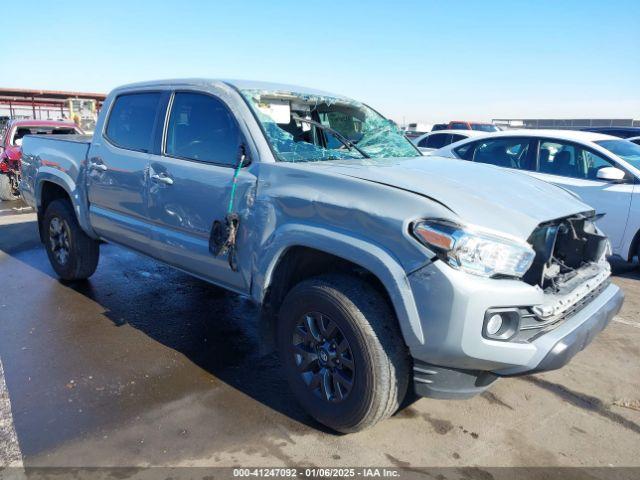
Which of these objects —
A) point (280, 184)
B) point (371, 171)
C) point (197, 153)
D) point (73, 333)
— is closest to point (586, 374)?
point (371, 171)

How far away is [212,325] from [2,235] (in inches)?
199

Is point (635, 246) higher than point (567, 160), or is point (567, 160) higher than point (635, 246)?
point (567, 160)

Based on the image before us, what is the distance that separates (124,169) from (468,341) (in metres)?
2.97

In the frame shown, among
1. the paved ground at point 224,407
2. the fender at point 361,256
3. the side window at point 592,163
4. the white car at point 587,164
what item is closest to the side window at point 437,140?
the white car at point 587,164

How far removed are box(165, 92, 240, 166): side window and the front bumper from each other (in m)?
1.61

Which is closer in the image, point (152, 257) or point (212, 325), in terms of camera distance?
point (152, 257)

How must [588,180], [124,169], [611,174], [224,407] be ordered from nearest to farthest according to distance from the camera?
[224,407] < [124,169] < [611,174] < [588,180]

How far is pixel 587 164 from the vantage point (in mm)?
5883

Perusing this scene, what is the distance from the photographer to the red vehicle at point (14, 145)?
1073 cm

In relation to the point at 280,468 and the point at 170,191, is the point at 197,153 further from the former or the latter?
the point at 280,468

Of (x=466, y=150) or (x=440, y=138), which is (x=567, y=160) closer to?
(x=466, y=150)

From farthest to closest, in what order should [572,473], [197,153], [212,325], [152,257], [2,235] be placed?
[2,235] → [212,325] → [152,257] → [197,153] → [572,473]

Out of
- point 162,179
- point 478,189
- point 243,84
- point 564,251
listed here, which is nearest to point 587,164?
point 564,251

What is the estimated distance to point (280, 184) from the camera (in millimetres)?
2799
